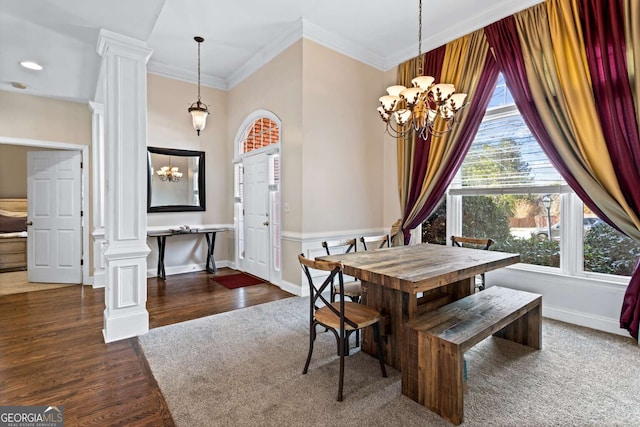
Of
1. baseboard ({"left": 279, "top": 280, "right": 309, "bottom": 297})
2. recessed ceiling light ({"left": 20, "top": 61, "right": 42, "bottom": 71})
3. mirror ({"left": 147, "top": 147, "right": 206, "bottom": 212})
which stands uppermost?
recessed ceiling light ({"left": 20, "top": 61, "right": 42, "bottom": 71})

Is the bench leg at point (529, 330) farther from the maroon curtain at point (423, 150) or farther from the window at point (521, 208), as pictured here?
the maroon curtain at point (423, 150)

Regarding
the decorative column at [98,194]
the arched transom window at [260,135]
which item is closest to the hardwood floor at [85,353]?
the decorative column at [98,194]

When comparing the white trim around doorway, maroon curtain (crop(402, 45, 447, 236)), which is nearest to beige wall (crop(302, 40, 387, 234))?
maroon curtain (crop(402, 45, 447, 236))

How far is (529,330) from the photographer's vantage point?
272 centimetres

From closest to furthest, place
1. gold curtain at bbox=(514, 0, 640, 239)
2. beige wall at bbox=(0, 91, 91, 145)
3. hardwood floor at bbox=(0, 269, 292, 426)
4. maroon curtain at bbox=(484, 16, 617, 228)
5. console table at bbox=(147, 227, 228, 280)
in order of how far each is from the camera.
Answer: hardwood floor at bbox=(0, 269, 292, 426), gold curtain at bbox=(514, 0, 640, 239), maroon curtain at bbox=(484, 16, 617, 228), beige wall at bbox=(0, 91, 91, 145), console table at bbox=(147, 227, 228, 280)

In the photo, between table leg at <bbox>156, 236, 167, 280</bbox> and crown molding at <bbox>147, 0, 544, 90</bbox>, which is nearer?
crown molding at <bbox>147, 0, 544, 90</bbox>

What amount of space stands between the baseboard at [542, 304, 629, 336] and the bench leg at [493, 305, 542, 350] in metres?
0.92

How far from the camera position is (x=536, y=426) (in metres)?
1.78

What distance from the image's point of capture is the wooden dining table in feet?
6.85

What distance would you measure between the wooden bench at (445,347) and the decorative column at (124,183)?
2.53 meters

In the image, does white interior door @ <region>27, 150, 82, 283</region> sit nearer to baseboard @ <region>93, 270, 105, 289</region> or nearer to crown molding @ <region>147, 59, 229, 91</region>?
baseboard @ <region>93, 270, 105, 289</region>

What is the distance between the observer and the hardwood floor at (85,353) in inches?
78.0

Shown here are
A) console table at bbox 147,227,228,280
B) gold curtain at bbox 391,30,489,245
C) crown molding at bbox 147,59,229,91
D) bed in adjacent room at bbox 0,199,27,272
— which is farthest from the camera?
bed in adjacent room at bbox 0,199,27,272

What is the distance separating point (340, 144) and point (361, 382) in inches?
126
